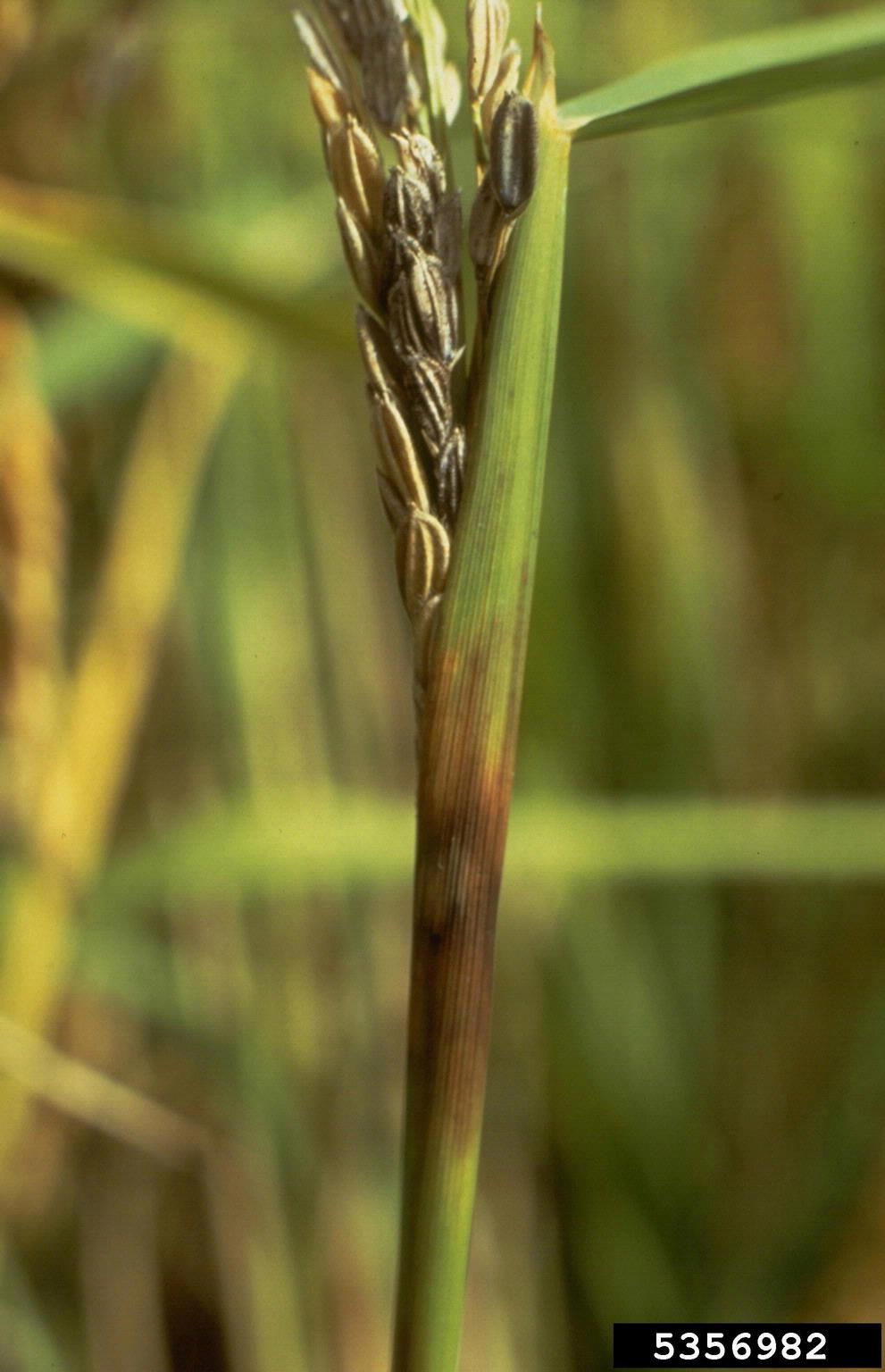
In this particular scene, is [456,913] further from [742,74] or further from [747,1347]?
[747,1347]

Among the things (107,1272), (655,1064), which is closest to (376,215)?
(655,1064)

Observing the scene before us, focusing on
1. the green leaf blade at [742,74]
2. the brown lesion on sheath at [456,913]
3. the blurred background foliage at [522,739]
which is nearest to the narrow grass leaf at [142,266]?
the blurred background foliage at [522,739]

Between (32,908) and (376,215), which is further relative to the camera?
(32,908)

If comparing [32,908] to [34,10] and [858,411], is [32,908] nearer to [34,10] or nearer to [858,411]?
[34,10]

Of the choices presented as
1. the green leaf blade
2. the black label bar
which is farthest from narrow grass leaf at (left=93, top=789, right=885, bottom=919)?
the green leaf blade

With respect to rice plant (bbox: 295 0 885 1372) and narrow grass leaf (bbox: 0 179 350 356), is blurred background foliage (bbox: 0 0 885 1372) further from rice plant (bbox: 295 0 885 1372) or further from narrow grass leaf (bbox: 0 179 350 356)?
rice plant (bbox: 295 0 885 1372)

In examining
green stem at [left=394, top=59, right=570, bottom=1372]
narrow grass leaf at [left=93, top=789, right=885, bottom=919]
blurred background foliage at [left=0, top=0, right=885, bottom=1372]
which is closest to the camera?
green stem at [left=394, top=59, right=570, bottom=1372]
